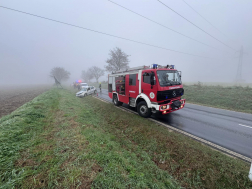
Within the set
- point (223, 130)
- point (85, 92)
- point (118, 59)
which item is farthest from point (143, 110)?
point (118, 59)

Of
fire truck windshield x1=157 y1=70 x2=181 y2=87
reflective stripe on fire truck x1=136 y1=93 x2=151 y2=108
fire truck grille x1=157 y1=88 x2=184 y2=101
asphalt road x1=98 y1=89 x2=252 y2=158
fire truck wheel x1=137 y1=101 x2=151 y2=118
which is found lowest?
asphalt road x1=98 y1=89 x2=252 y2=158

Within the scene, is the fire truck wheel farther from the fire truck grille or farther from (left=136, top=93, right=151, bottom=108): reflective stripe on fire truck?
the fire truck grille

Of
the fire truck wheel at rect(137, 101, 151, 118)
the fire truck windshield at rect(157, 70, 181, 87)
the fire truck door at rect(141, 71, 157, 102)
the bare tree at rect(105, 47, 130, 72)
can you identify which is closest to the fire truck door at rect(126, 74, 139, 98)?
the fire truck door at rect(141, 71, 157, 102)

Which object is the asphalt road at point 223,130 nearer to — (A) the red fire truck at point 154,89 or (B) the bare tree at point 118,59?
(A) the red fire truck at point 154,89

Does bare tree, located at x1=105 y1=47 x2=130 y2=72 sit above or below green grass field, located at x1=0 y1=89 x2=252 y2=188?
above

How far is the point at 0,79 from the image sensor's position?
116250mm

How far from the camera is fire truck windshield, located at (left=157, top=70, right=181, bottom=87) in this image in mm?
5940

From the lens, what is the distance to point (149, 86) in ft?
20.2

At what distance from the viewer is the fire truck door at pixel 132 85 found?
7062 mm

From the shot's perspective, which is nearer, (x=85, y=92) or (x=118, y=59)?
(x=85, y=92)

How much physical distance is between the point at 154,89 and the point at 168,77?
4.16 ft

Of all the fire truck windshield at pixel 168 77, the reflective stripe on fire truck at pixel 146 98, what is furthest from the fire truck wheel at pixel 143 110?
the fire truck windshield at pixel 168 77

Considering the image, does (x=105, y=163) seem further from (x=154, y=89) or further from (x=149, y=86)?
(x=149, y=86)

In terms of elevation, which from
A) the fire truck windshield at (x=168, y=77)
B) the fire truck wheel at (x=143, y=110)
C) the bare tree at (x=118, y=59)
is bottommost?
the fire truck wheel at (x=143, y=110)
